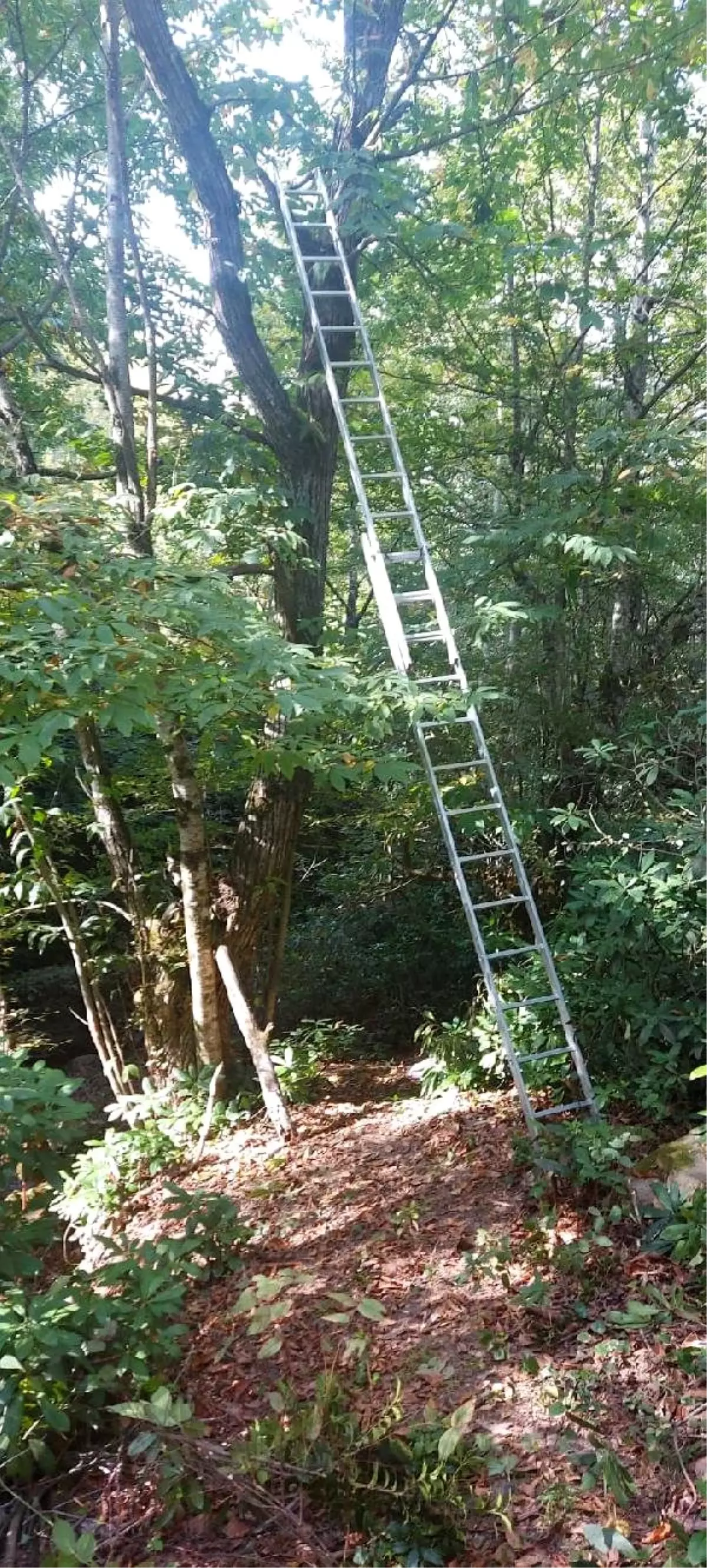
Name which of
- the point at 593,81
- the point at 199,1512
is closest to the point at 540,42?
the point at 593,81

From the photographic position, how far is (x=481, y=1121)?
4.83 meters

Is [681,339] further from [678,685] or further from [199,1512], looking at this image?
[199,1512]

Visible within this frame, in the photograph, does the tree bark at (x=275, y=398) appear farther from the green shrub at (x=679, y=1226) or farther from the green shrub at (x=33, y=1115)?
the green shrub at (x=679, y=1226)

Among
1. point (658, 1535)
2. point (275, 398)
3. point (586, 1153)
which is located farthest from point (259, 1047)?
point (275, 398)

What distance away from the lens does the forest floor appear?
2.51 meters

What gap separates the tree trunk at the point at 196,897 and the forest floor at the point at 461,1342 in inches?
34.3

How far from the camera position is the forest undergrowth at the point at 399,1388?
8.20 feet

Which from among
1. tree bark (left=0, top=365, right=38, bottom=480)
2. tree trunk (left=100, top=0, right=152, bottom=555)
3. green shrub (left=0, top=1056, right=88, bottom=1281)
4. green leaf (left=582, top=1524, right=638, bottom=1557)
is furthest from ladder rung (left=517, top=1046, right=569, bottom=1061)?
tree bark (left=0, top=365, right=38, bottom=480)

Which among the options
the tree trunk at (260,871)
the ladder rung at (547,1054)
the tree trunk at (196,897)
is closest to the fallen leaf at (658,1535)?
the ladder rung at (547,1054)

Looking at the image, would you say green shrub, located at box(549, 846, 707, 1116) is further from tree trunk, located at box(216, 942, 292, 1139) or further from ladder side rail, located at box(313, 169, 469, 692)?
tree trunk, located at box(216, 942, 292, 1139)

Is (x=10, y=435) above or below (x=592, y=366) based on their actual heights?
below

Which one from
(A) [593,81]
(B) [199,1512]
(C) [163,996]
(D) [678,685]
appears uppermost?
(A) [593,81]

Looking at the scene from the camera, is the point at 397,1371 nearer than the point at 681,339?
Yes

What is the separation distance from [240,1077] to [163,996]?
73 centimetres
